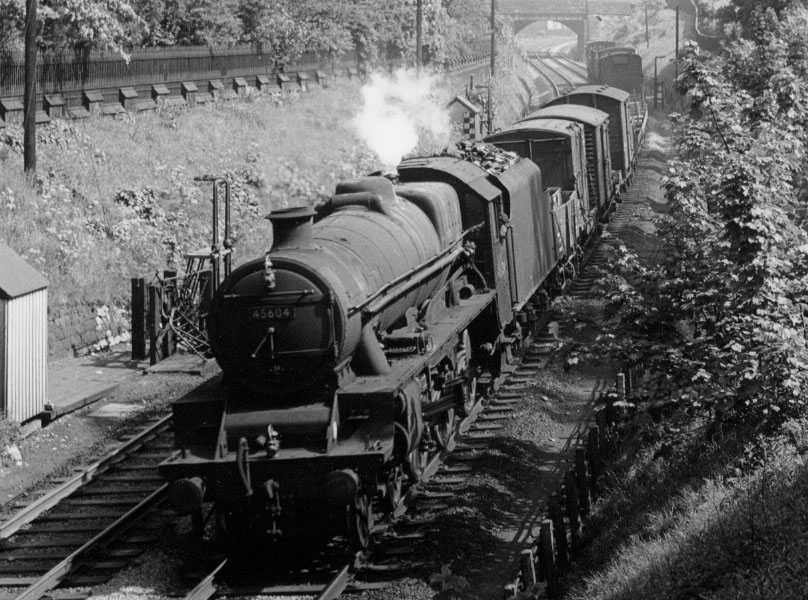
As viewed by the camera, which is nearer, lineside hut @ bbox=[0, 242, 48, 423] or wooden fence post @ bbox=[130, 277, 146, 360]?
lineside hut @ bbox=[0, 242, 48, 423]

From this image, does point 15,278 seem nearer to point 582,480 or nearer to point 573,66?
point 582,480

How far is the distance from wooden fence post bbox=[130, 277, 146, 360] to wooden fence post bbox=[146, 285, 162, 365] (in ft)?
0.46

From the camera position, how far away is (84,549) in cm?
1284

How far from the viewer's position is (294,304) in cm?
1215

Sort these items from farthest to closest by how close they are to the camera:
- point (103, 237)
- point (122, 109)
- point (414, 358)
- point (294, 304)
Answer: point (122, 109) → point (103, 237) → point (414, 358) → point (294, 304)

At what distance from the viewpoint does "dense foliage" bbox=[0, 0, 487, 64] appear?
34.0m

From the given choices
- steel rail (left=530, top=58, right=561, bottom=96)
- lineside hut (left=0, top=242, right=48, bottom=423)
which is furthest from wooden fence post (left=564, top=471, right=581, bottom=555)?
steel rail (left=530, top=58, right=561, bottom=96)

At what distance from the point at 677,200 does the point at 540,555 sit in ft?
17.5

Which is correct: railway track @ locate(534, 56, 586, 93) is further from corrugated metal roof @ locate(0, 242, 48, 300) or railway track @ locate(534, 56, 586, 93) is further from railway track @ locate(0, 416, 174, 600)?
railway track @ locate(0, 416, 174, 600)

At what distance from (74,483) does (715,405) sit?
8.27 meters

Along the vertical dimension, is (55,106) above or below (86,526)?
above

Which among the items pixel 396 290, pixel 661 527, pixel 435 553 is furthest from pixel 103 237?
pixel 661 527

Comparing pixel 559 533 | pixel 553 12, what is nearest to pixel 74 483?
pixel 559 533

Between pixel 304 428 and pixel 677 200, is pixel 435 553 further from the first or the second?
pixel 677 200
